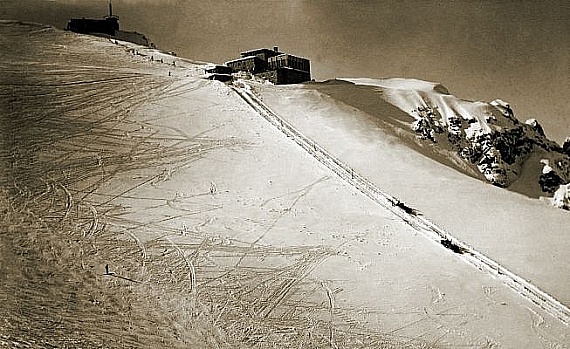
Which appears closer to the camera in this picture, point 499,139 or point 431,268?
point 431,268

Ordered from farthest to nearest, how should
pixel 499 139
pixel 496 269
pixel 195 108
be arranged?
pixel 499 139 → pixel 195 108 → pixel 496 269

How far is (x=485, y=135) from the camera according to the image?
418 inches

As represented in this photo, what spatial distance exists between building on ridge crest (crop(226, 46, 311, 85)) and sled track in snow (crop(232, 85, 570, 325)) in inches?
86.5

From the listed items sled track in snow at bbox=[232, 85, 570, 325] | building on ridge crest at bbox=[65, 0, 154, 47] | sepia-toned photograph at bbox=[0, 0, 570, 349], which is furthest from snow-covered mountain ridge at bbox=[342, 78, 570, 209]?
building on ridge crest at bbox=[65, 0, 154, 47]

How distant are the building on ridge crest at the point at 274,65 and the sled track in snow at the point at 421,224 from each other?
7.21ft

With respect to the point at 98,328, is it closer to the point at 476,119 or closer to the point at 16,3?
the point at 16,3

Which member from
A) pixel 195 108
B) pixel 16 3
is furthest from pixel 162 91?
pixel 16 3

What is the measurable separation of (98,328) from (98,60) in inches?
272

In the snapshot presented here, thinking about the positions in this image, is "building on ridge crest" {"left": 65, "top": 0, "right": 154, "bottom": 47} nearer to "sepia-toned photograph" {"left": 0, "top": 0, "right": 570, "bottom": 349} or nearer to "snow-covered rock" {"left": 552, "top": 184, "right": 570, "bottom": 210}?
"sepia-toned photograph" {"left": 0, "top": 0, "right": 570, "bottom": 349}

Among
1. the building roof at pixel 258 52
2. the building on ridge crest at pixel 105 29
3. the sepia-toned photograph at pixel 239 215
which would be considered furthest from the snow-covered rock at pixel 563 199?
the building on ridge crest at pixel 105 29

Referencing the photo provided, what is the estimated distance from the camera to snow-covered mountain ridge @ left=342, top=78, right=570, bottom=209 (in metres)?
10.1

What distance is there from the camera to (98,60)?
30.7ft

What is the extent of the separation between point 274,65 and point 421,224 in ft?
20.2

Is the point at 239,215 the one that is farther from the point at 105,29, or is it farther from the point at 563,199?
the point at 105,29
